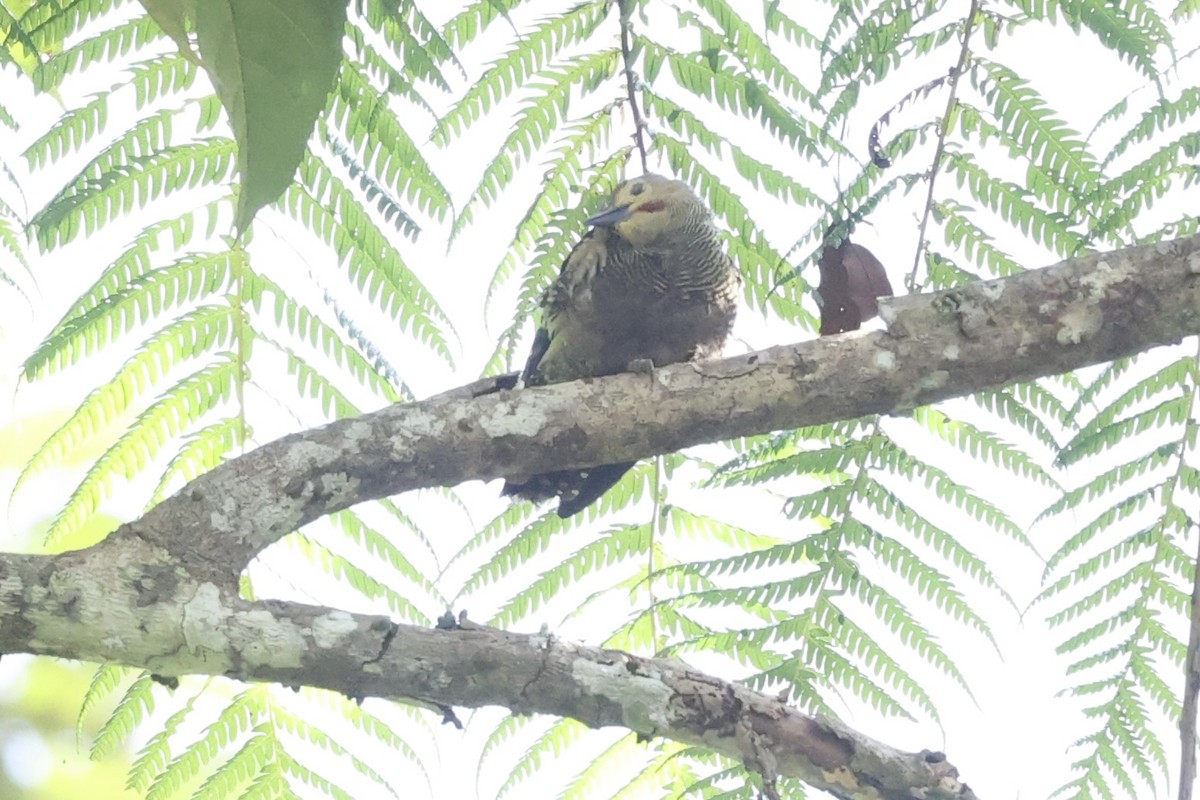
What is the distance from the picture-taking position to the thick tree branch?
1813mm

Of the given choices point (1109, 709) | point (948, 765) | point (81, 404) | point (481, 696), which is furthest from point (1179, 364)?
point (81, 404)

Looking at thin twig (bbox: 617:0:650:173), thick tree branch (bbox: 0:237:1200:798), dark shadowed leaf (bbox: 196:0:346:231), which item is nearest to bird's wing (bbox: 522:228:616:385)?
thin twig (bbox: 617:0:650:173)

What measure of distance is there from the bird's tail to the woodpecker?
339mm

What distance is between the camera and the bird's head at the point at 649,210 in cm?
305

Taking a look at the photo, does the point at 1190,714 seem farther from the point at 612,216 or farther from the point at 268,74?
the point at 612,216

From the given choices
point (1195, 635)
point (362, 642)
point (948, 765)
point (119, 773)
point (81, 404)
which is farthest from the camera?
point (119, 773)

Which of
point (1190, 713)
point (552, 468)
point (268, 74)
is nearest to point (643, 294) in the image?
point (552, 468)

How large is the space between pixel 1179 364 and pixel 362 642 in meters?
2.13

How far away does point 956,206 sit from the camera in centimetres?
283

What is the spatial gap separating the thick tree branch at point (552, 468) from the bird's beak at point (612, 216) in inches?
33.9

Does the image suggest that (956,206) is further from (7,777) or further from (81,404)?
(7,777)

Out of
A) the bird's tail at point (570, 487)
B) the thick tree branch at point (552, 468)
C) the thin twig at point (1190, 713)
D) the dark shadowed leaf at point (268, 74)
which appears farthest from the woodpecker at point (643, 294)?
the dark shadowed leaf at point (268, 74)

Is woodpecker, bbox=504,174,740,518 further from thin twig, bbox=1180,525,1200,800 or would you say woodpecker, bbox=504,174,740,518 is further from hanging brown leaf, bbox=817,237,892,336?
thin twig, bbox=1180,525,1200,800

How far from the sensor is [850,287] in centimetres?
247
